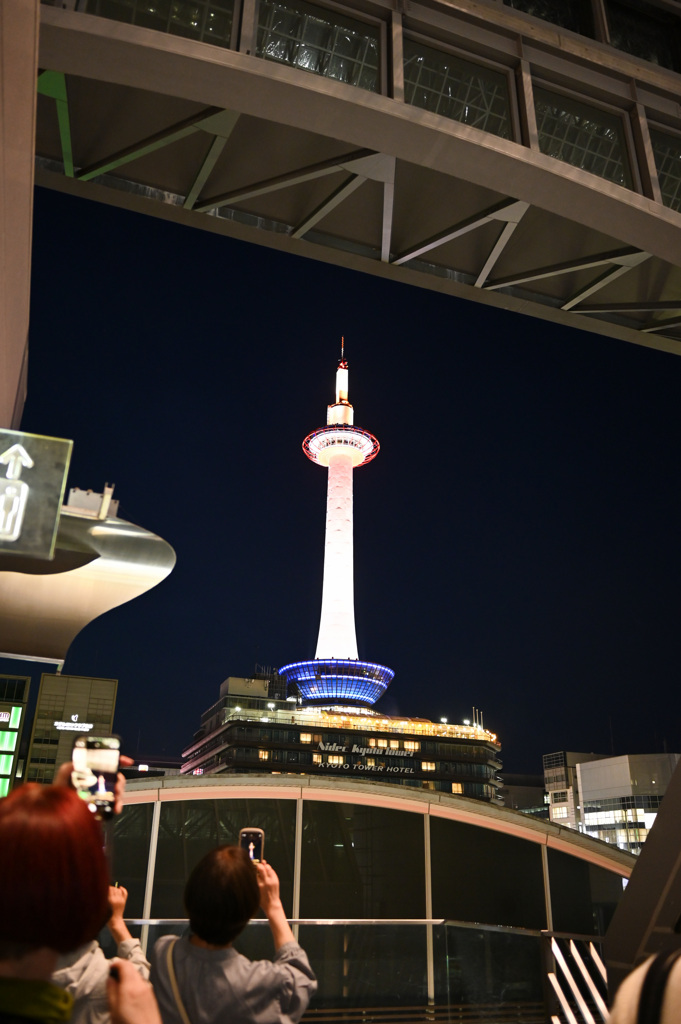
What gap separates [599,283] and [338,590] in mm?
80091

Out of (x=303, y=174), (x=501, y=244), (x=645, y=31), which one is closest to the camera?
(x=303, y=174)

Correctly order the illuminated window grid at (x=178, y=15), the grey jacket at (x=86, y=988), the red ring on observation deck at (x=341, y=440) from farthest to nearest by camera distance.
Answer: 1. the red ring on observation deck at (x=341, y=440)
2. the illuminated window grid at (x=178, y=15)
3. the grey jacket at (x=86, y=988)

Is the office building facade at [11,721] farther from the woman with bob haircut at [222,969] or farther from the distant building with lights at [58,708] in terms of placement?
the woman with bob haircut at [222,969]

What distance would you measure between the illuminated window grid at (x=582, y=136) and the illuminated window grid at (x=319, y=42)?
1671 mm

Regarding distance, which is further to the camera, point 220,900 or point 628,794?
point 628,794

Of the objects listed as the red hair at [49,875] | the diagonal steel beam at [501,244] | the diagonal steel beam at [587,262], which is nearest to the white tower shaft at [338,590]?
the diagonal steel beam at [501,244]

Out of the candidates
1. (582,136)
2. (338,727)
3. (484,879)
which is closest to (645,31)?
(582,136)

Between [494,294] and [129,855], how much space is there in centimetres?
777

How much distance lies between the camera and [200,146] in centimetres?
742

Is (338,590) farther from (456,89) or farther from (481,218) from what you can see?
(456,89)

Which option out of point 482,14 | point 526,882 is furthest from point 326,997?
point 482,14

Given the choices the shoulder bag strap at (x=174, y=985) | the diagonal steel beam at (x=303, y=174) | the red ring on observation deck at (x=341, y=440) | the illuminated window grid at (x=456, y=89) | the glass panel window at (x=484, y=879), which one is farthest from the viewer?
the red ring on observation deck at (x=341, y=440)

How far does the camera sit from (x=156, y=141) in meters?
6.61

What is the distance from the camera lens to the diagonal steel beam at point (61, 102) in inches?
246
